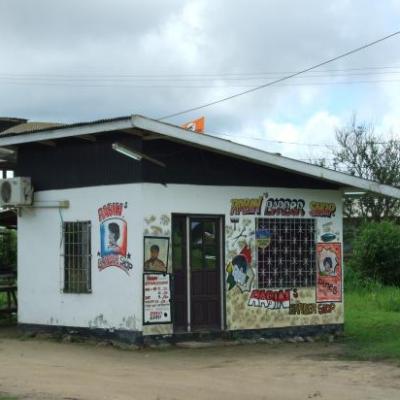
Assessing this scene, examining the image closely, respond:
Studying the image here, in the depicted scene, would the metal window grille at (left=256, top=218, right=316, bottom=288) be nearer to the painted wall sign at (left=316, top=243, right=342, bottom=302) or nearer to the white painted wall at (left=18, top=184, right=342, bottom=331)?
the painted wall sign at (left=316, top=243, right=342, bottom=302)

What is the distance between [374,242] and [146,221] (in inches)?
573

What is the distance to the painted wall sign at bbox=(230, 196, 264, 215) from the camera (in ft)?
44.1

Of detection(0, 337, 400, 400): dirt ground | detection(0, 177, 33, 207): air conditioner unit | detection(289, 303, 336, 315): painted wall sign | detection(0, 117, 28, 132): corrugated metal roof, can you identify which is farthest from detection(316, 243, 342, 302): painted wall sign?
detection(0, 117, 28, 132): corrugated metal roof

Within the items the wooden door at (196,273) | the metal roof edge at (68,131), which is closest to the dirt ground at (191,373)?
the wooden door at (196,273)

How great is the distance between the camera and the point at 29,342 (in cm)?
1328

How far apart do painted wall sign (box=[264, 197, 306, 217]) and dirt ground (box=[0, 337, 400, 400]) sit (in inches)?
94.8

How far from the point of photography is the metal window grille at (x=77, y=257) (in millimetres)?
13258

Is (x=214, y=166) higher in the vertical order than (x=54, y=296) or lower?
higher

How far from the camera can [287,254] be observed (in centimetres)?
1398

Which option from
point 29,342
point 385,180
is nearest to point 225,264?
point 29,342

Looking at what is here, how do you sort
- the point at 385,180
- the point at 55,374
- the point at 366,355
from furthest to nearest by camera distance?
1. the point at 385,180
2. the point at 366,355
3. the point at 55,374

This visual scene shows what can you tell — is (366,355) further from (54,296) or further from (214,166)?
(54,296)

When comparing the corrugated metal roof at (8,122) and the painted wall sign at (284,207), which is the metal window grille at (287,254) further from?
the corrugated metal roof at (8,122)

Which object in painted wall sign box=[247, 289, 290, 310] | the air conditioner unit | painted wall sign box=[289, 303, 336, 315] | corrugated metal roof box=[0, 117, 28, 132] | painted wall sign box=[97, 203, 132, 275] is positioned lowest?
painted wall sign box=[289, 303, 336, 315]
